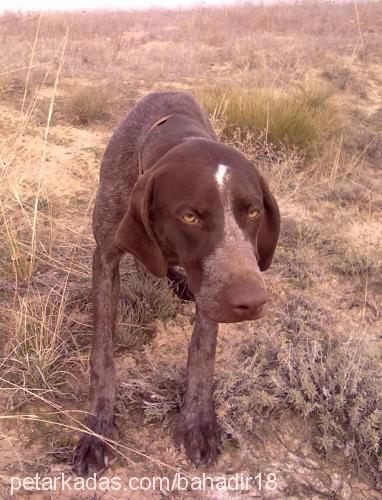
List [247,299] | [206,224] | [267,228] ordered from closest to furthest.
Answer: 1. [247,299]
2. [206,224]
3. [267,228]

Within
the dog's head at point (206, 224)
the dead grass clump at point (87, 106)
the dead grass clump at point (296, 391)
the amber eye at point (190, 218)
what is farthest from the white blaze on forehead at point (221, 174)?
the dead grass clump at point (87, 106)

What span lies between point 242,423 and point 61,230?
2.18m

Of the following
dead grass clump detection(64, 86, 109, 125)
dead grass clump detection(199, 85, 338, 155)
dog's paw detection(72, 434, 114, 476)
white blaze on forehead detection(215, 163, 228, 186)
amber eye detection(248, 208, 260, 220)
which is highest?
white blaze on forehead detection(215, 163, 228, 186)

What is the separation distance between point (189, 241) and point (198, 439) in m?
0.94

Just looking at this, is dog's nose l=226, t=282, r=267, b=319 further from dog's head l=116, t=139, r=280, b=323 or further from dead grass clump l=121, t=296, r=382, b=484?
dead grass clump l=121, t=296, r=382, b=484

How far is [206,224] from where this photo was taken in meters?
1.92

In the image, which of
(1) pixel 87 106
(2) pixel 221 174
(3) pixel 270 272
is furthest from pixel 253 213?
(1) pixel 87 106

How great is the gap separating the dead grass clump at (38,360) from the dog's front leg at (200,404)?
60cm

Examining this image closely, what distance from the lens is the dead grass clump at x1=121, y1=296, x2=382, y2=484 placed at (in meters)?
2.30

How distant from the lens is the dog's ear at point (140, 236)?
2080 mm

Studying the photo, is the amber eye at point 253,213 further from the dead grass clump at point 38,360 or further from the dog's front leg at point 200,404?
the dead grass clump at point 38,360

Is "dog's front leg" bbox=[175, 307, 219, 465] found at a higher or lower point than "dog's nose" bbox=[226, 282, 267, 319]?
lower

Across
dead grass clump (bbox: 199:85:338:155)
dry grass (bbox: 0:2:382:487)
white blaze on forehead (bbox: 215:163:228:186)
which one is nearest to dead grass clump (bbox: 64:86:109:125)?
dry grass (bbox: 0:2:382:487)

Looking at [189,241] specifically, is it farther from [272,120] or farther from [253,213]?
[272,120]
